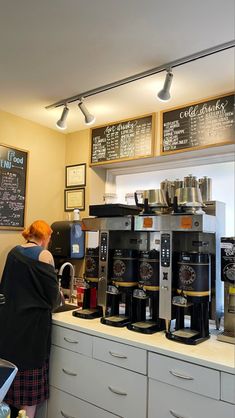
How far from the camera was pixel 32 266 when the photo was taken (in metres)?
2.19

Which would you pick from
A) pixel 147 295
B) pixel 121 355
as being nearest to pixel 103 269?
pixel 147 295

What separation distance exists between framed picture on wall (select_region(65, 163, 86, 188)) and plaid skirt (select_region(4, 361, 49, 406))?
1.73m

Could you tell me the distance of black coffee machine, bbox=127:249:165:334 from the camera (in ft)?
6.77

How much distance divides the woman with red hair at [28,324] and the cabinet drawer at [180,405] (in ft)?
2.54

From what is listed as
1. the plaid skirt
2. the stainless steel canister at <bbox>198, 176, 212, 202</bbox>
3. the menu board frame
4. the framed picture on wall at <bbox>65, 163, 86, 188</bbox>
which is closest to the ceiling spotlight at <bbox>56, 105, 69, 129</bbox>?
the menu board frame

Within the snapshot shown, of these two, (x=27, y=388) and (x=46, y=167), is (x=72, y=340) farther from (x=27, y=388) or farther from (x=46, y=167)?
(x=46, y=167)

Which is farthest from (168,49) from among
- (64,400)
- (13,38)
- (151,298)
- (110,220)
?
(64,400)

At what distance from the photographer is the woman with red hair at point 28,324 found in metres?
2.12

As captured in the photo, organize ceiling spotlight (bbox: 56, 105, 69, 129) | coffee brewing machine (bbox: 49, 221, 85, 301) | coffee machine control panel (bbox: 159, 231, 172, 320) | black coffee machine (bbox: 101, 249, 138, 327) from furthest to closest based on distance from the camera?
coffee brewing machine (bbox: 49, 221, 85, 301)
ceiling spotlight (bbox: 56, 105, 69, 129)
black coffee machine (bbox: 101, 249, 138, 327)
coffee machine control panel (bbox: 159, 231, 172, 320)

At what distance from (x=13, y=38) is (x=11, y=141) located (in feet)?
4.02

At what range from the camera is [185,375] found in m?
1.64

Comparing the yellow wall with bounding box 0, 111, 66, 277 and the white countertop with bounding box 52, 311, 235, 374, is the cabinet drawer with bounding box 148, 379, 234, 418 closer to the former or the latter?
the white countertop with bounding box 52, 311, 235, 374

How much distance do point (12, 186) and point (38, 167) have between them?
0.36m

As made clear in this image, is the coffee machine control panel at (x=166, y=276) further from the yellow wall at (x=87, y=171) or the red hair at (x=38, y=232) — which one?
the yellow wall at (x=87, y=171)
